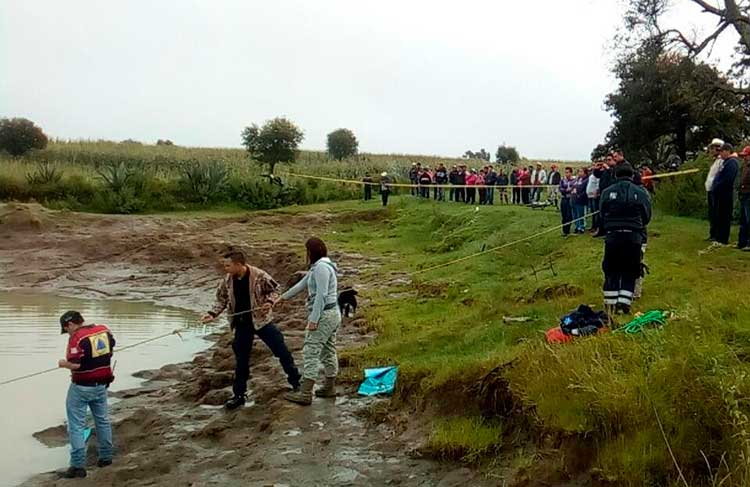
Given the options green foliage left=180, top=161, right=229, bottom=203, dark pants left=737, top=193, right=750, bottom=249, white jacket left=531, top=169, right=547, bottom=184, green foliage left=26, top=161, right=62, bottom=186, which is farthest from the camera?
green foliage left=180, top=161, right=229, bottom=203

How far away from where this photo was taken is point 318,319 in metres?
9.05

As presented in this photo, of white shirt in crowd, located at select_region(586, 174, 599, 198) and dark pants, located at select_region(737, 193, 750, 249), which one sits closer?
dark pants, located at select_region(737, 193, 750, 249)

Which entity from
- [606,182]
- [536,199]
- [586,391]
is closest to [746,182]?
[606,182]

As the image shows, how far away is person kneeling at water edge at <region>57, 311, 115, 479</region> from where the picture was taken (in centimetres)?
790

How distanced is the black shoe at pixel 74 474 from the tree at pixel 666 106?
85.8 feet

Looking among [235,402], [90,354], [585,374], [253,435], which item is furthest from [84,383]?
[585,374]

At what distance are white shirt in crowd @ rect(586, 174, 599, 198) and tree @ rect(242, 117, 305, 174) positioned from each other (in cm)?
2500

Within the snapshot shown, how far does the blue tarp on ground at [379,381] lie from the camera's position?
29.9 feet

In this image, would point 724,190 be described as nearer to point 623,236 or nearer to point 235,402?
point 623,236

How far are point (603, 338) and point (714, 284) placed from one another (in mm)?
3710

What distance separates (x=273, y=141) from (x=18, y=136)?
50.6 ft

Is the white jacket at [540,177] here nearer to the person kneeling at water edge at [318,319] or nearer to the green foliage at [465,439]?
the person kneeling at water edge at [318,319]

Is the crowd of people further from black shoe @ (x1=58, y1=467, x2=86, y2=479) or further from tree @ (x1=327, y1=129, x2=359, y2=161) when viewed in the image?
tree @ (x1=327, y1=129, x2=359, y2=161)

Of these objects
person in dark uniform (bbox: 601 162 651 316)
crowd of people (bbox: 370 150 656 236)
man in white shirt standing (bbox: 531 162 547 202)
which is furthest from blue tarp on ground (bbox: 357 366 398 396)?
man in white shirt standing (bbox: 531 162 547 202)
